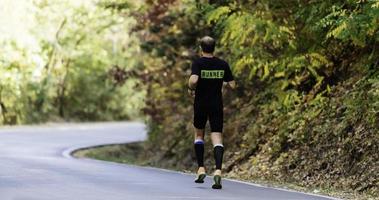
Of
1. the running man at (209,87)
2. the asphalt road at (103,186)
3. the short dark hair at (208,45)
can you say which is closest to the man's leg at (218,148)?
the running man at (209,87)

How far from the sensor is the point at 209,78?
428 inches

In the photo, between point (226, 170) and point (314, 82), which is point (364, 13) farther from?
point (226, 170)

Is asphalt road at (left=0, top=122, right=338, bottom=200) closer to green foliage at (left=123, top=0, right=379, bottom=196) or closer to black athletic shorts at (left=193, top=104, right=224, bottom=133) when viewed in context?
black athletic shorts at (left=193, top=104, right=224, bottom=133)

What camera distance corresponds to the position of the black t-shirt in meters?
10.8

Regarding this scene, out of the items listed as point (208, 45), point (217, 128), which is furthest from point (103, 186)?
point (208, 45)

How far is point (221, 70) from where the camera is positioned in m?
10.9

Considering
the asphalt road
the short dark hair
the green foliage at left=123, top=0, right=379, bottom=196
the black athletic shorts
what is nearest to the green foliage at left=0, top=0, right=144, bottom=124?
the green foliage at left=123, top=0, right=379, bottom=196

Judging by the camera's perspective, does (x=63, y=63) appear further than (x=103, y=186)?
Yes

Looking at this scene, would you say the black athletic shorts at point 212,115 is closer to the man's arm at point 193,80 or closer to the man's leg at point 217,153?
the man's leg at point 217,153

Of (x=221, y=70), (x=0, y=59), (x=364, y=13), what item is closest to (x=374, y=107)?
(x=364, y=13)

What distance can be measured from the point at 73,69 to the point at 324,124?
121 feet

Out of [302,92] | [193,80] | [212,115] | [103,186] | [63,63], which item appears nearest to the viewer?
[103,186]

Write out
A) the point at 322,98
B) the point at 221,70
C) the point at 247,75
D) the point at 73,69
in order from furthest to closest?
the point at 73,69 → the point at 247,75 → the point at 322,98 → the point at 221,70

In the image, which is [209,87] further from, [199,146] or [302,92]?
[302,92]
